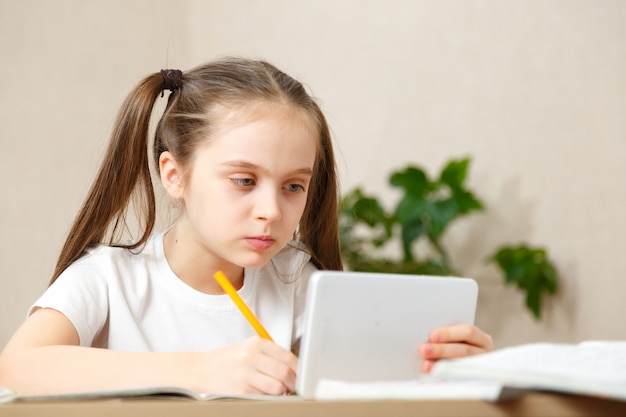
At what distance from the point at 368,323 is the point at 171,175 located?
22.7 inches

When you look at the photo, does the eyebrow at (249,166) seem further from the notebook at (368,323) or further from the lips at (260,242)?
the notebook at (368,323)

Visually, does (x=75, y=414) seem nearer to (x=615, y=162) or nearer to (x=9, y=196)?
(x=615, y=162)

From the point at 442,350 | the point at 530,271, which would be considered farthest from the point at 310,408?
the point at 530,271

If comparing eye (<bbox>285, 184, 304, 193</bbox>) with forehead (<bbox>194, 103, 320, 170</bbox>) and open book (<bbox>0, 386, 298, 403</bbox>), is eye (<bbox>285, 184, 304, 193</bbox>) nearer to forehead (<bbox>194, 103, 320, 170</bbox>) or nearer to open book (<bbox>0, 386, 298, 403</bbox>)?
forehead (<bbox>194, 103, 320, 170</bbox>)

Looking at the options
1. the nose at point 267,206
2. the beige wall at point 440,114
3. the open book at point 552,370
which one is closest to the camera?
the open book at point 552,370

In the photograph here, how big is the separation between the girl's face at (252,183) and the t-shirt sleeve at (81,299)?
0.55ft

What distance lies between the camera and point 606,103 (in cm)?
245

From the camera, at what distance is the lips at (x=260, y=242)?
104 cm

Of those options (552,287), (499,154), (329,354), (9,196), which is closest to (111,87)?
(9,196)

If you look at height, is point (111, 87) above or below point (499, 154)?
above

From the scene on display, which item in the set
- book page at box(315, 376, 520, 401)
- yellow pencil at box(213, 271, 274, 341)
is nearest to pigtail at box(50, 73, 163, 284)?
yellow pencil at box(213, 271, 274, 341)

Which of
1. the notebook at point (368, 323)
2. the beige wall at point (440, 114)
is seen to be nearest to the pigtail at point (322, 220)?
the notebook at point (368, 323)

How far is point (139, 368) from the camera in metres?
0.78

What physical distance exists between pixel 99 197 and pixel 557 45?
1.87m
